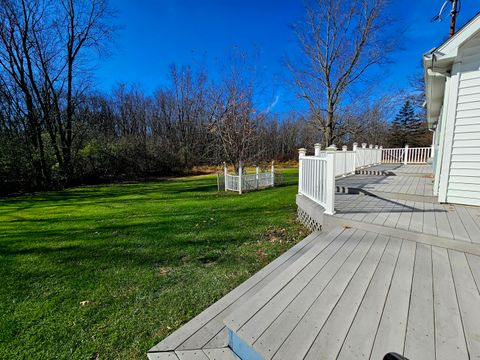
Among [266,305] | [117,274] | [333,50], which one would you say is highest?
[333,50]

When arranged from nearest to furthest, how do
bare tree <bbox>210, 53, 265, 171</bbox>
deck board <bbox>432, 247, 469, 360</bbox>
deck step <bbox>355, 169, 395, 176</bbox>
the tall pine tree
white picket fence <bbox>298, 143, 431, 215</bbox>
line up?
1. deck board <bbox>432, 247, 469, 360</bbox>
2. white picket fence <bbox>298, 143, 431, 215</bbox>
3. deck step <bbox>355, 169, 395, 176</bbox>
4. bare tree <bbox>210, 53, 265, 171</bbox>
5. the tall pine tree

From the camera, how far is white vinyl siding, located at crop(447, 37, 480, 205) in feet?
11.0

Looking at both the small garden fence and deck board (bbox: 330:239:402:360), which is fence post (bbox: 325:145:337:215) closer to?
deck board (bbox: 330:239:402:360)

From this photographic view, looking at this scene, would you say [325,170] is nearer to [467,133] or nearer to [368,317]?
[368,317]

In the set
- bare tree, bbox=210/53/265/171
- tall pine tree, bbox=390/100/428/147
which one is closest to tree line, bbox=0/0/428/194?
bare tree, bbox=210/53/265/171

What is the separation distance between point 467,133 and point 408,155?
10.6 meters

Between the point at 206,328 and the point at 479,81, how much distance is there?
506 centimetres

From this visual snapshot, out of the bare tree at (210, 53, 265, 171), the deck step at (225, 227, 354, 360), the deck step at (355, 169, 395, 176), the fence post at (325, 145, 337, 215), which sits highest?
the bare tree at (210, 53, 265, 171)

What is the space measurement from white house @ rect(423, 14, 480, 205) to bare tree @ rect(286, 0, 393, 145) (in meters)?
10.1

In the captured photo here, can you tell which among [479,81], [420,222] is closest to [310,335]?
[420,222]

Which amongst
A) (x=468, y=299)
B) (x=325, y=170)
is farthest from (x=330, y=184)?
(x=468, y=299)

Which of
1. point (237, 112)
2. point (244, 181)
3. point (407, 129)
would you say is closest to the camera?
point (244, 181)

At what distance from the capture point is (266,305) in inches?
61.8

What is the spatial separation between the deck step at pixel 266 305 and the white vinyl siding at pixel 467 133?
114 inches
